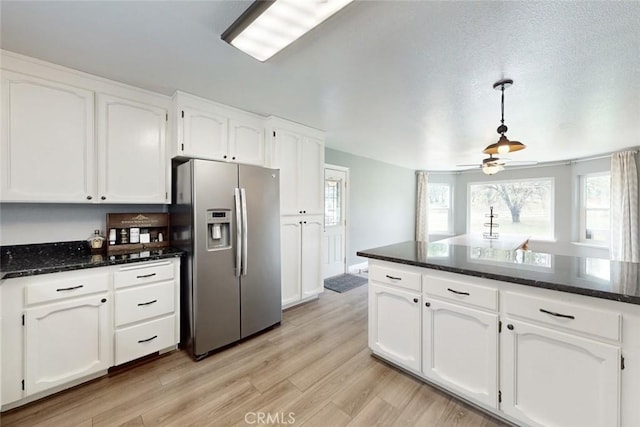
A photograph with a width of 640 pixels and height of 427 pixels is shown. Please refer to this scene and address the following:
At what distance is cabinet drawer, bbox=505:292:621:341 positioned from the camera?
117cm

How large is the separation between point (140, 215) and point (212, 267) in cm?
95

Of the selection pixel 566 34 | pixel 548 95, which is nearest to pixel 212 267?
pixel 566 34

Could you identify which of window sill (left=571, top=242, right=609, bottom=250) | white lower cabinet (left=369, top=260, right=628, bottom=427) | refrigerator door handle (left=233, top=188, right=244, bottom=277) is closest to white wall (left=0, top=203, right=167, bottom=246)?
refrigerator door handle (left=233, top=188, right=244, bottom=277)

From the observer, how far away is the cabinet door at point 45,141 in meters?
1.77

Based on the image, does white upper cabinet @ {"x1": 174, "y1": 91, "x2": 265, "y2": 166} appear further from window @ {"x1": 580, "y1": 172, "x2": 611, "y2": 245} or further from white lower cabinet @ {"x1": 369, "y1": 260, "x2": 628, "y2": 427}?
window @ {"x1": 580, "y1": 172, "x2": 611, "y2": 245}

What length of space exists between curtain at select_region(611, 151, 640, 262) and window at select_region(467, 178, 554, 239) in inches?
45.7

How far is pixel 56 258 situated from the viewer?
1938 mm

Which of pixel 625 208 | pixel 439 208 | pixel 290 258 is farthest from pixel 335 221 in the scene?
pixel 625 208

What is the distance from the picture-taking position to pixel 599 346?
46.9 inches

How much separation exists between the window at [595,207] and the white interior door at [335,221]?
4838 millimetres

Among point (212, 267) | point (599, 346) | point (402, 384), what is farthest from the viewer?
point (212, 267)

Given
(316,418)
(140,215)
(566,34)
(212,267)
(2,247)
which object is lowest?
(316,418)

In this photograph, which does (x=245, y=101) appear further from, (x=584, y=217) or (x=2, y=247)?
(x=584, y=217)

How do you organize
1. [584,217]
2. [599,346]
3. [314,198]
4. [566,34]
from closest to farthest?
[599,346]
[566,34]
[314,198]
[584,217]
